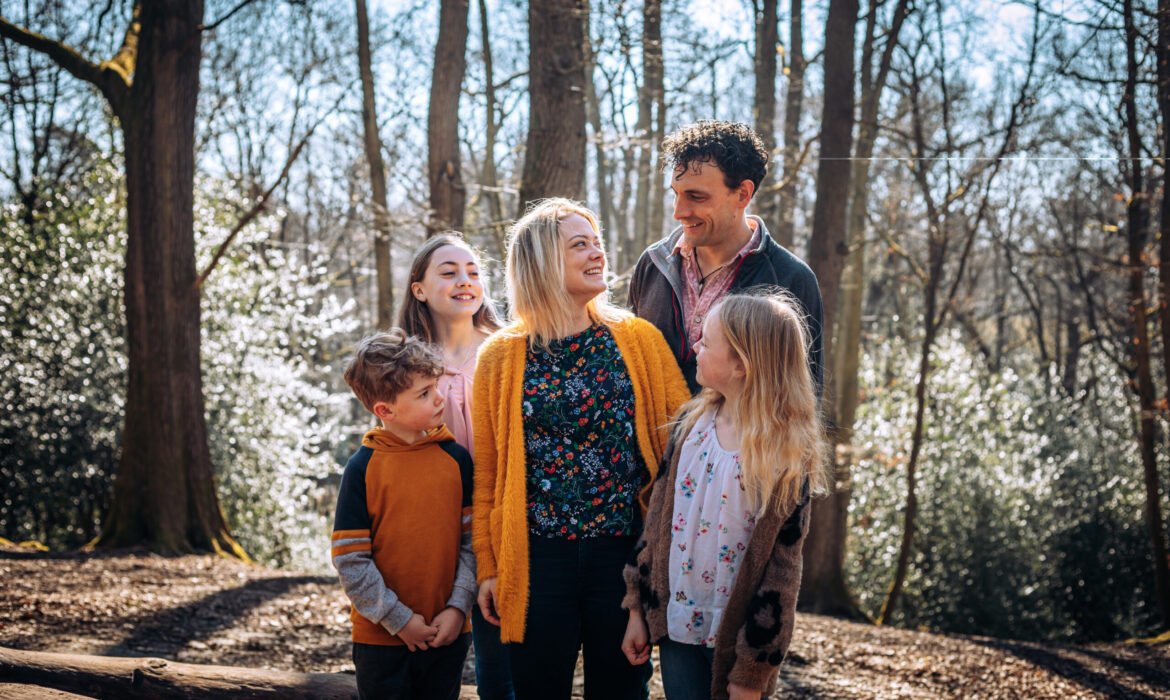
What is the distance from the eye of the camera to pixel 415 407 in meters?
2.78

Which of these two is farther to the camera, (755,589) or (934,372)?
(934,372)

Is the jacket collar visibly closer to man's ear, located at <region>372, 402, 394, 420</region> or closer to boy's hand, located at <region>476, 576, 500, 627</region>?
man's ear, located at <region>372, 402, 394, 420</region>

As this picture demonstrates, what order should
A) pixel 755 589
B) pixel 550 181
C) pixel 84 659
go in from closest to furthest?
1. pixel 755 589
2. pixel 84 659
3. pixel 550 181

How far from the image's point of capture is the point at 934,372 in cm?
1232

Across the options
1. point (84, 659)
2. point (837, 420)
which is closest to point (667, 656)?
point (84, 659)

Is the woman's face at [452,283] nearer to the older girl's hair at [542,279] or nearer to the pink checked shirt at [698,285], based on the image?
the older girl's hair at [542,279]

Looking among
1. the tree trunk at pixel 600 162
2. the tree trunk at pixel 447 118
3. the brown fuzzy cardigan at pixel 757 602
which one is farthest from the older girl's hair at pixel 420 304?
the tree trunk at pixel 600 162

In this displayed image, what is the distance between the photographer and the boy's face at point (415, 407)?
2.77 m

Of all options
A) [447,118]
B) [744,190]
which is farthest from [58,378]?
[744,190]

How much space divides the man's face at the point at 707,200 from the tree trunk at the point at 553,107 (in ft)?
10.9

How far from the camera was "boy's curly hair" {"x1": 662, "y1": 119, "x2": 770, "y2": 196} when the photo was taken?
283 centimetres

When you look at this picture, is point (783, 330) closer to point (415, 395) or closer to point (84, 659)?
point (415, 395)

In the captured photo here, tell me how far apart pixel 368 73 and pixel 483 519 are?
8.91 m

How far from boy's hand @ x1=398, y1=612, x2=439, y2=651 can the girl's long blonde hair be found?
101 centimetres
